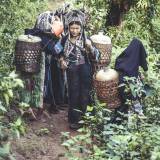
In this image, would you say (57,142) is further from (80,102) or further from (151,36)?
(151,36)

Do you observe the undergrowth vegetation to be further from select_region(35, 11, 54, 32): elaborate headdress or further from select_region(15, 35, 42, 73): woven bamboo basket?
select_region(35, 11, 54, 32): elaborate headdress

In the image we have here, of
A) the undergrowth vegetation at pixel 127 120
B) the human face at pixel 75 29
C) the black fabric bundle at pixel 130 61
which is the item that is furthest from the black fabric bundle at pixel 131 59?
the human face at pixel 75 29

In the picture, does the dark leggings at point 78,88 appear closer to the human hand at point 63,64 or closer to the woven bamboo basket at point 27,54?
the human hand at point 63,64

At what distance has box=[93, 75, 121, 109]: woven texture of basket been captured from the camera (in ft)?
24.7

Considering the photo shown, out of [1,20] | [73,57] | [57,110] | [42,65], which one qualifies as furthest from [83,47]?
[1,20]

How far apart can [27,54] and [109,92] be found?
1.24m

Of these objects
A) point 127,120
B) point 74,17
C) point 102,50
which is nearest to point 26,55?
point 74,17

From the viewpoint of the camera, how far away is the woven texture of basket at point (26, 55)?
771cm

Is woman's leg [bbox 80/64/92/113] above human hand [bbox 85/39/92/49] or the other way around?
the other way around

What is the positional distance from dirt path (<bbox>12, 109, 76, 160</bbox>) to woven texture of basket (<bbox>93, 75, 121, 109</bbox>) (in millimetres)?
675

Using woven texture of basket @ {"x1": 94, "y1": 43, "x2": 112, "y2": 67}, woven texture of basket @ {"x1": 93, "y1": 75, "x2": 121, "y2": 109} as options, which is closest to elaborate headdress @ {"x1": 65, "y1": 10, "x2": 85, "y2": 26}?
woven texture of basket @ {"x1": 94, "y1": 43, "x2": 112, "y2": 67}

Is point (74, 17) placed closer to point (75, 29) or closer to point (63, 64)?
point (75, 29)

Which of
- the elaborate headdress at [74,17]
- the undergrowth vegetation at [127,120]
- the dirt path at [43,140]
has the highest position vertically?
the elaborate headdress at [74,17]

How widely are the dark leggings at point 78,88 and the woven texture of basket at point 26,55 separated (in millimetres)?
503
